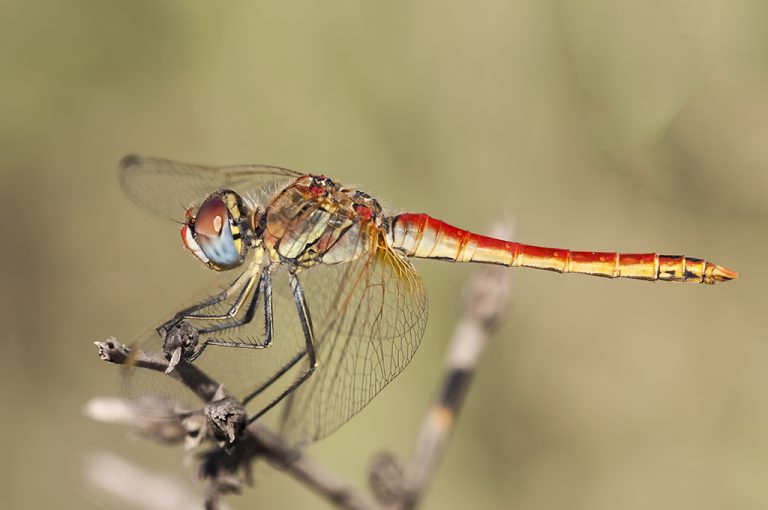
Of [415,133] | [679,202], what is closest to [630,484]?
[679,202]

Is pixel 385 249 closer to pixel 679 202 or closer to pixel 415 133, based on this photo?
pixel 415 133

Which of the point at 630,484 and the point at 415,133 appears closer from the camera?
the point at 630,484

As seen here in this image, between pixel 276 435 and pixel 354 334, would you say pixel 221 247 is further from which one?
pixel 276 435

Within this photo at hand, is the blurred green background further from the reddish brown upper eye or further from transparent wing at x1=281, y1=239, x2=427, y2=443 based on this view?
the reddish brown upper eye

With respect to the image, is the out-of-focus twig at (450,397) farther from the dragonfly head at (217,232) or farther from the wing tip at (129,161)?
the wing tip at (129,161)

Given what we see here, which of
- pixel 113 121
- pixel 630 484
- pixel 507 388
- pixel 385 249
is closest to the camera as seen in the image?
pixel 385 249

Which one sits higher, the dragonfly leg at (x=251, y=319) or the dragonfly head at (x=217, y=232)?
the dragonfly head at (x=217, y=232)

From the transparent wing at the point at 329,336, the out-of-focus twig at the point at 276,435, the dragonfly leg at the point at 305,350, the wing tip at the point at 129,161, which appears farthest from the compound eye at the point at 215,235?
the wing tip at the point at 129,161
